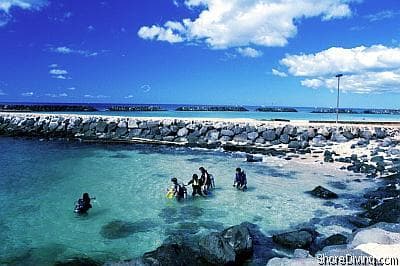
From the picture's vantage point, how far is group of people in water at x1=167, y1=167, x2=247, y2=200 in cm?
1355

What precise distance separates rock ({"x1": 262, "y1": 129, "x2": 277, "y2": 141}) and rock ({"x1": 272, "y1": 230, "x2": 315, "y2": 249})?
61.7 ft

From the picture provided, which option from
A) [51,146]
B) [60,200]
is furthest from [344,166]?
[51,146]

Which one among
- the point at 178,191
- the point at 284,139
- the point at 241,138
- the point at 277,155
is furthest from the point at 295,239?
the point at 241,138

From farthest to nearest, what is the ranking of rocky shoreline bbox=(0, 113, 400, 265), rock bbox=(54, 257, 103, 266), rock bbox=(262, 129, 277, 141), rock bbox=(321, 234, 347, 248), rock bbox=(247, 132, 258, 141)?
rock bbox=(247, 132, 258, 141) → rock bbox=(262, 129, 277, 141) → rock bbox=(321, 234, 347, 248) → rock bbox=(54, 257, 103, 266) → rocky shoreline bbox=(0, 113, 400, 265)

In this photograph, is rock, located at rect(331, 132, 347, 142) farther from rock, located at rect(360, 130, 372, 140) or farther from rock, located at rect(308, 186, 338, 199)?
rock, located at rect(308, 186, 338, 199)

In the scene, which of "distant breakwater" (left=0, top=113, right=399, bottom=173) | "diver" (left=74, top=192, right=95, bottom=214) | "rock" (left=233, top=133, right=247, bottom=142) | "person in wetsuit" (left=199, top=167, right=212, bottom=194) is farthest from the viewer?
"rock" (left=233, top=133, right=247, bottom=142)

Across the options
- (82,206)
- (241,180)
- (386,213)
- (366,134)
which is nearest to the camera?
(386,213)

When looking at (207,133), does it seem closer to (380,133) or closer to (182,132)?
(182,132)

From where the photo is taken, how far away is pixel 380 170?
18.0 meters

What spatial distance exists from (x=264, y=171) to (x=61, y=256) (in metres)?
12.3

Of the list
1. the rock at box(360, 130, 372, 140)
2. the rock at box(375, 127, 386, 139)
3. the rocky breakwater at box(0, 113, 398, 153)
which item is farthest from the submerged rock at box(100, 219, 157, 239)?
the rock at box(375, 127, 386, 139)

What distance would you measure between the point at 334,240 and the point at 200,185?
617cm

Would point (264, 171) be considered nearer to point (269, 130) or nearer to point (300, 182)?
point (300, 182)

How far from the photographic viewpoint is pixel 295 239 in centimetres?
921
